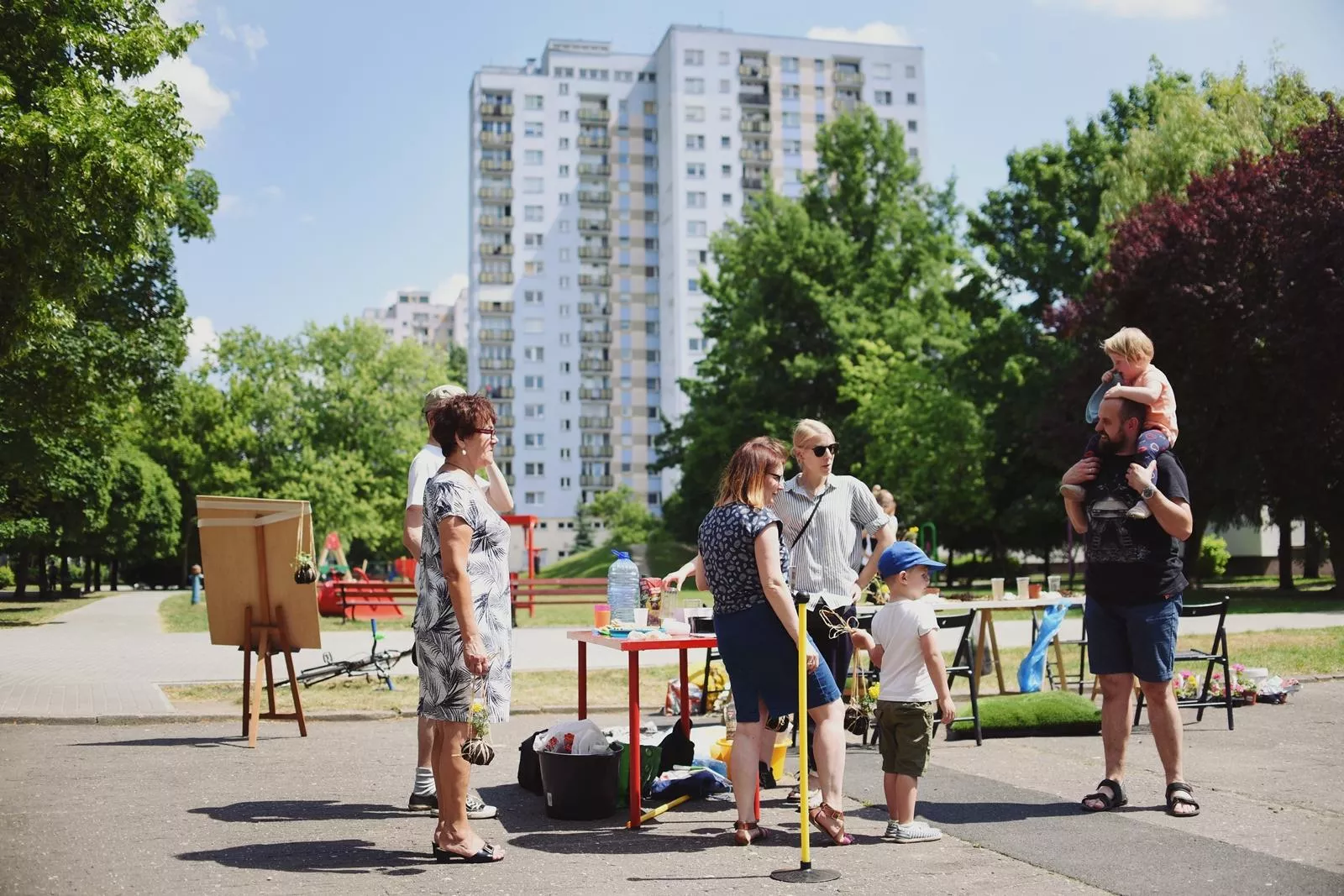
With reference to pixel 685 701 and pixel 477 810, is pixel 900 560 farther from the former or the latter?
pixel 477 810

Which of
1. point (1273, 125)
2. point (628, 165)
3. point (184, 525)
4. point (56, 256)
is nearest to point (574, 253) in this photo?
point (628, 165)

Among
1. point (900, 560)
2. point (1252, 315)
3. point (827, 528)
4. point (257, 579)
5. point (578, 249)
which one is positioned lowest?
point (257, 579)


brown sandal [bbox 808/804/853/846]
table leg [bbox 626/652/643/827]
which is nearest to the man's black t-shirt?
brown sandal [bbox 808/804/853/846]

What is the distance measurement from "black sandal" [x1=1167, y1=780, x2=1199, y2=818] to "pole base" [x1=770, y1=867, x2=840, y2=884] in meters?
2.27

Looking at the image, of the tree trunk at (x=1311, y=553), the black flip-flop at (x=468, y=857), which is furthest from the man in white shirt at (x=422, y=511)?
the tree trunk at (x=1311, y=553)

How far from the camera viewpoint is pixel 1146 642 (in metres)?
7.08

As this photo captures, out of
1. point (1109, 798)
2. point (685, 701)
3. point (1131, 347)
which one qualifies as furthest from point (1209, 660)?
point (685, 701)

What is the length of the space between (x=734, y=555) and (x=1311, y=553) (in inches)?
1845

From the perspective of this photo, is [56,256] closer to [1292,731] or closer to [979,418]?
[1292,731]

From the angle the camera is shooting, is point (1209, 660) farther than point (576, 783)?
Yes

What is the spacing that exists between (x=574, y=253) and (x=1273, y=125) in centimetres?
8005

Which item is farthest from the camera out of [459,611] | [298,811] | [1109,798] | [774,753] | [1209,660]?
[1209,660]

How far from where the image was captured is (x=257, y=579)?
32.0 feet

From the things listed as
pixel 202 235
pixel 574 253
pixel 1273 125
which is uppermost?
pixel 574 253
